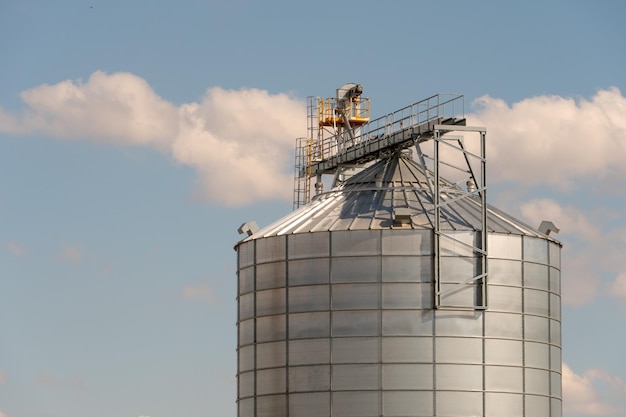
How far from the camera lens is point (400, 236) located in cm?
6869

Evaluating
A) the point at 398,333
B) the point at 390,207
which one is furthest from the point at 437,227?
the point at 398,333

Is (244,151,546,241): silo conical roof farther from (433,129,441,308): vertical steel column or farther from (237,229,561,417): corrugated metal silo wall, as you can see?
(237,229,561,417): corrugated metal silo wall

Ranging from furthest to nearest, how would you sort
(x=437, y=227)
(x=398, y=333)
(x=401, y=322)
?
(x=437, y=227) < (x=401, y=322) < (x=398, y=333)

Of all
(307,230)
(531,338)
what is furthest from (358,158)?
(531,338)

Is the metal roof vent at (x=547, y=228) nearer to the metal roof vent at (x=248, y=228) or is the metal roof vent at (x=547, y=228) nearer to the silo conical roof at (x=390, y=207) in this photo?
the silo conical roof at (x=390, y=207)

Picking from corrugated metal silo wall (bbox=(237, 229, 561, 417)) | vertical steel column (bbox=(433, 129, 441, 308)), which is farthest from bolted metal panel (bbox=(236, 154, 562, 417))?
vertical steel column (bbox=(433, 129, 441, 308))

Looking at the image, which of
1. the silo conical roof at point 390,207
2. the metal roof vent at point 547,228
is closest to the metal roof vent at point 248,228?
the silo conical roof at point 390,207

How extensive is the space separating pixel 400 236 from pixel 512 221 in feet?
21.0

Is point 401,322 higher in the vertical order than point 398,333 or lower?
higher

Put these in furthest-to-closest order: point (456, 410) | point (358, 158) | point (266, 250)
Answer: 1. point (358, 158)
2. point (266, 250)
3. point (456, 410)

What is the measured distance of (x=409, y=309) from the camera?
6794 cm

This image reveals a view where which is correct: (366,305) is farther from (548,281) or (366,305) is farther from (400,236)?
(548,281)

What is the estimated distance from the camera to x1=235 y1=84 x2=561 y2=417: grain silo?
6756 centimetres

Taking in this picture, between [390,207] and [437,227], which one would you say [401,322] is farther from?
[390,207]
